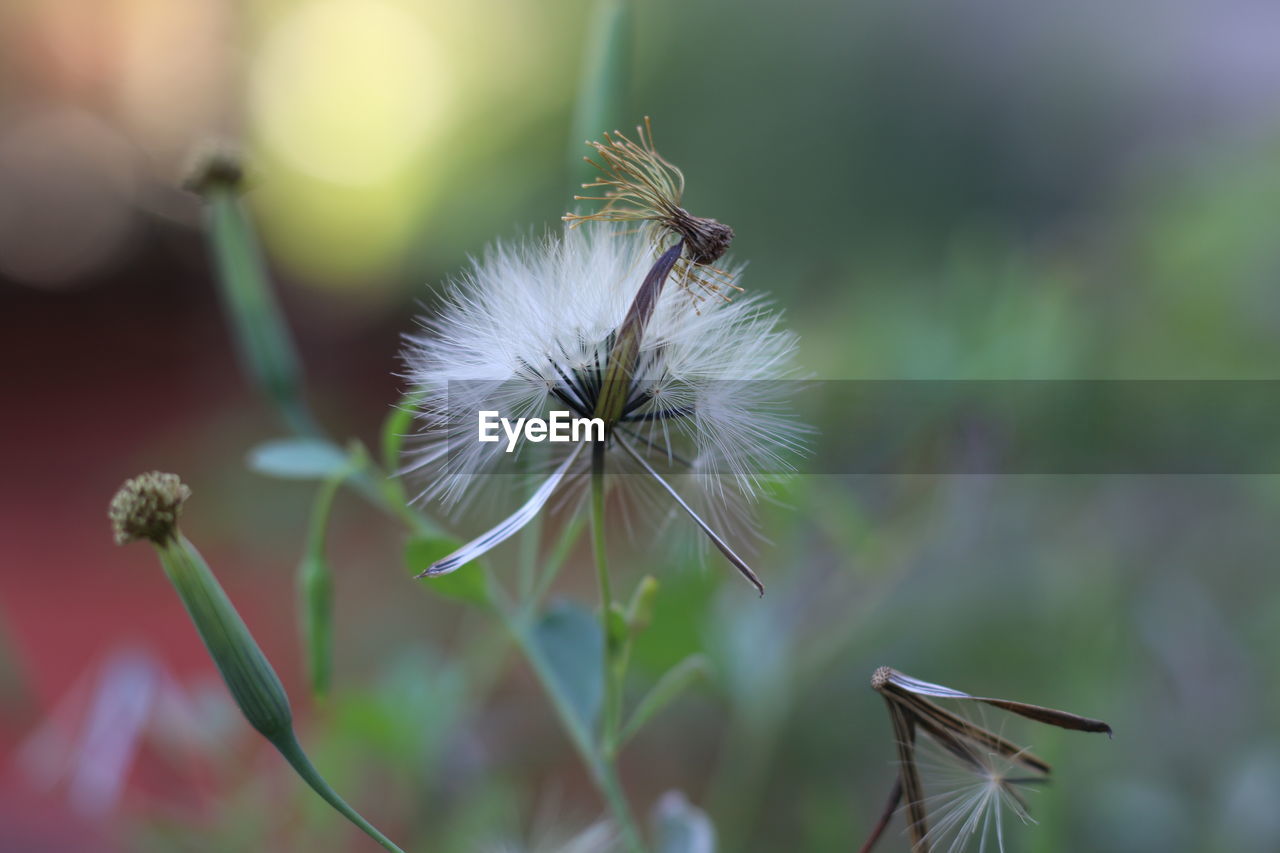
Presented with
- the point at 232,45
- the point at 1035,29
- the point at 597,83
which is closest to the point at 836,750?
the point at 597,83

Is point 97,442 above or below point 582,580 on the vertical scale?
below

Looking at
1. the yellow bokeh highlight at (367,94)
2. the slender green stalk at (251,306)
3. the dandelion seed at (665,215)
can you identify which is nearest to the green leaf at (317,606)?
the slender green stalk at (251,306)

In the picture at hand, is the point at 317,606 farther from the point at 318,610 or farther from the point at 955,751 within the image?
the point at 955,751

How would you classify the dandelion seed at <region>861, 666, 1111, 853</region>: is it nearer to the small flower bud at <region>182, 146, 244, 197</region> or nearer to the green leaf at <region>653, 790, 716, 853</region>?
the green leaf at <region>653, 790, 716, 853</region>

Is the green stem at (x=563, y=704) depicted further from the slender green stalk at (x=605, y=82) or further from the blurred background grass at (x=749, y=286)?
the slender green stalk at (x=605, y=82)

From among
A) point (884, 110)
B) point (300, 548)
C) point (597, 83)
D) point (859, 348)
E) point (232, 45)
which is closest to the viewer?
point (597, 83)

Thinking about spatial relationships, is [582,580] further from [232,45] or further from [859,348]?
[232,45]
